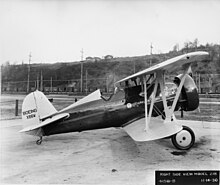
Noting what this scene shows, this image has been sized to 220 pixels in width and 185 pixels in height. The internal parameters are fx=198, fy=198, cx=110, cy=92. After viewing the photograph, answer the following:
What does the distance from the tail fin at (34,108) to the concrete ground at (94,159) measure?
0.34 m

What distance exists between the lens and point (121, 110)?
3121 millimetres

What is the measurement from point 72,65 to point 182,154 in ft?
7.10

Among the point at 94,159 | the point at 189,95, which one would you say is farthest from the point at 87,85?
the point at 189,95

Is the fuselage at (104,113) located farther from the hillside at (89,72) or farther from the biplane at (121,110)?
the hillside at (89,72)

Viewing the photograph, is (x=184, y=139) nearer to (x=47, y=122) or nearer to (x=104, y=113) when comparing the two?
(x=104, y=113)

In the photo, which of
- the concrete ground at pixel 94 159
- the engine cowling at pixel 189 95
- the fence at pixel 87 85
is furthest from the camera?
the fence at pixel 87 85

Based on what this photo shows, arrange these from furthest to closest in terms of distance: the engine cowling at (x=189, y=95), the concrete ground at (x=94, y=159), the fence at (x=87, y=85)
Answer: the fence at (x=87, y=85), the engine cowling at (x=189, y=95), the concrete ground at (x=94, y=159)

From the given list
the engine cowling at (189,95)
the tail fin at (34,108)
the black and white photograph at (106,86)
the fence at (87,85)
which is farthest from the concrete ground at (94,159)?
the fence at (87,85)

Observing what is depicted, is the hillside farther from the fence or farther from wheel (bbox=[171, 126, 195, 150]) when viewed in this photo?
wheel (bbox=[171, 126, 195, 150])

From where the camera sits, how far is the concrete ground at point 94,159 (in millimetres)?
2121

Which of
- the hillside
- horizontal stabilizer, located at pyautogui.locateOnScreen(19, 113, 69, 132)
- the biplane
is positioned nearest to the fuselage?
the biplane

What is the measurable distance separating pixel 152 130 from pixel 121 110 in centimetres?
65

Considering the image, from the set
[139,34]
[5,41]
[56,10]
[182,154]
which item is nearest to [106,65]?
[139,34]

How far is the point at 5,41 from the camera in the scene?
2.46 m
